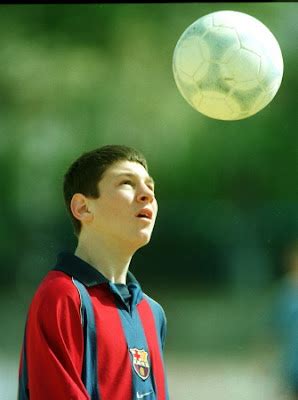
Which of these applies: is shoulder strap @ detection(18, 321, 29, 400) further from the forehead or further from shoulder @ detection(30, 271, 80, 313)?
the forehead

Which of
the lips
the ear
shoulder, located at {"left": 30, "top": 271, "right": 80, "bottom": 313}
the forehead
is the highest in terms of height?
the forehead

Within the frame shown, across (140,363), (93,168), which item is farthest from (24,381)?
(93,168)

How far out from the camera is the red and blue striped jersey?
2973 millimetres

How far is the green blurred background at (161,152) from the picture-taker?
1255cm

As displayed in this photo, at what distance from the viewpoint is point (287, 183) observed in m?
13.6

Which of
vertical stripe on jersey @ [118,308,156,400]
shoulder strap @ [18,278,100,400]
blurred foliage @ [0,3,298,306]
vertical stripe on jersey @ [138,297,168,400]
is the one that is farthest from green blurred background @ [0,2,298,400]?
shoulder strap @ [18,278,100,400]

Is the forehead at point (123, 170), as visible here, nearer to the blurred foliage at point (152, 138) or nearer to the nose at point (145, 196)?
the nose at point (145, 196)

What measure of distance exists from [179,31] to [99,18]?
1.03 metres

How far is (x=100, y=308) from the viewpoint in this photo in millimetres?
3125

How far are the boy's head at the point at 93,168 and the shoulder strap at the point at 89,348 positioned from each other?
1.05ft

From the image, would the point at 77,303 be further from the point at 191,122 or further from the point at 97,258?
the point at 191,122

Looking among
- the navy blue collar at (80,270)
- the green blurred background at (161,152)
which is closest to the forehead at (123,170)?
the navy blue collar at (80,270)

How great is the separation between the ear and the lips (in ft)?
0.45

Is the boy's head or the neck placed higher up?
the boy's head
